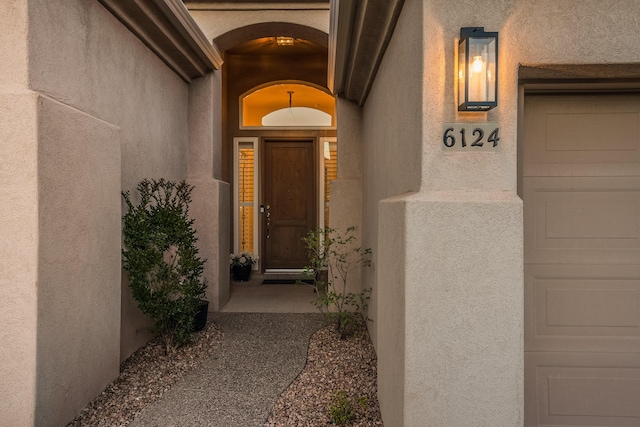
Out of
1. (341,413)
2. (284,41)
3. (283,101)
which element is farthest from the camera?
(283,101)

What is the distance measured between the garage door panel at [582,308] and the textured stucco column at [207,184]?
3.49 m

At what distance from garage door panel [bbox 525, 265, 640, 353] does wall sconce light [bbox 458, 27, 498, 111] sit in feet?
3.14

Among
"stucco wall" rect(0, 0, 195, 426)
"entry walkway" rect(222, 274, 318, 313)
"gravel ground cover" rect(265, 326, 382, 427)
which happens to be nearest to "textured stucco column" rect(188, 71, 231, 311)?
"entry walkway" rect(222, 274, 318, 313)

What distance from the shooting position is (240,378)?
291 centimetres

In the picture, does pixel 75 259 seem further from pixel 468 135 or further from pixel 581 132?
pixel 581 132

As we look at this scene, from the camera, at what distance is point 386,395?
2141 mm

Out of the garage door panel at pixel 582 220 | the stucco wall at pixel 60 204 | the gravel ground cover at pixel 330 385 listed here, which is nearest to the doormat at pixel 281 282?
the gravel ground cover at pixel 330 385

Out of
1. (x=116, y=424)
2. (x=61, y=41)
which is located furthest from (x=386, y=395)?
(x=61, y=41)

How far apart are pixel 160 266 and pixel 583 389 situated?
2860 millimetres

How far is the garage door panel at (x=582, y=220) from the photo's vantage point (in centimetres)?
198

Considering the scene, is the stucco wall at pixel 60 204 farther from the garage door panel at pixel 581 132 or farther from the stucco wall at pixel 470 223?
the garage door panel at pixel 581 132

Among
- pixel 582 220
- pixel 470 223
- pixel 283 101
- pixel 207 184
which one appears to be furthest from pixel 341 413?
pixel 283 101

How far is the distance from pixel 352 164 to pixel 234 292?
256 centimetres

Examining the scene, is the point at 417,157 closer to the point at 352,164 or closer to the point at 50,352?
the point at 50,352
